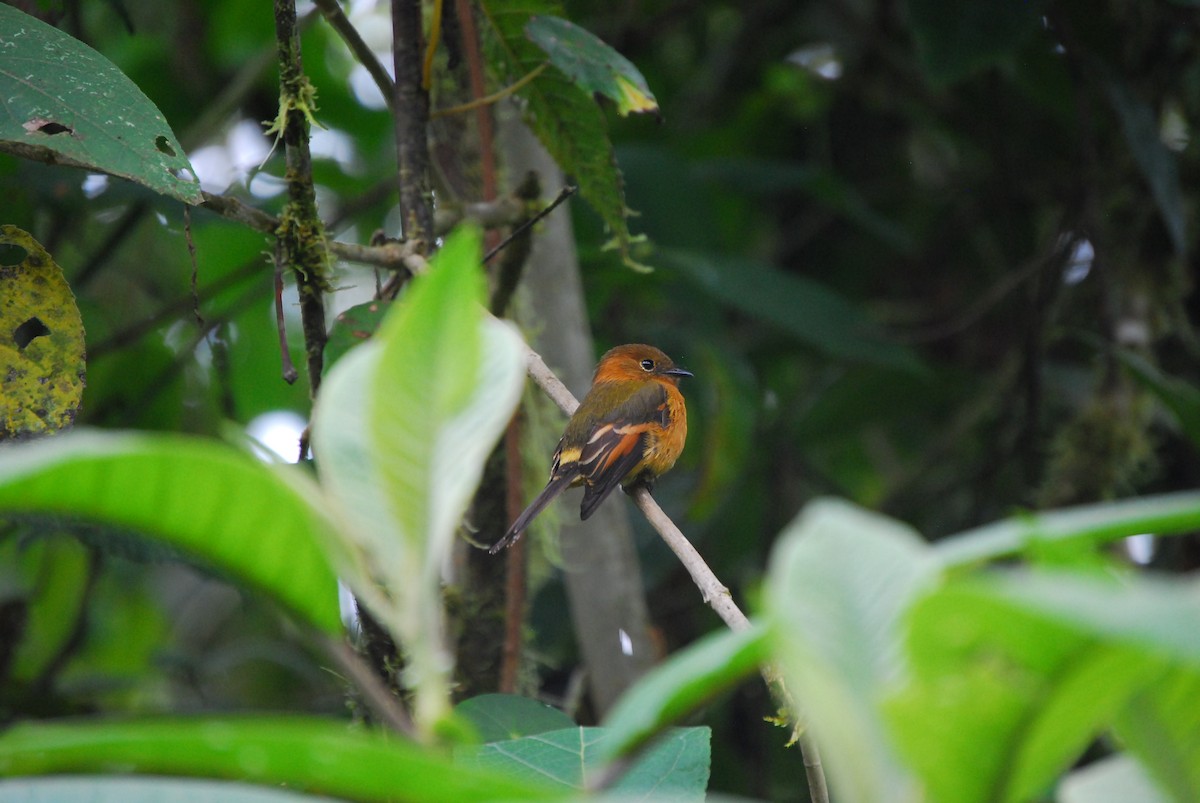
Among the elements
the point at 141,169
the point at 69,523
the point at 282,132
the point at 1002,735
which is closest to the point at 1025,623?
the point at 1002,735

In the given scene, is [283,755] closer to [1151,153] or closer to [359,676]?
[359,676]

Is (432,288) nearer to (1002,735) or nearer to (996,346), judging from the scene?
(1002,735)

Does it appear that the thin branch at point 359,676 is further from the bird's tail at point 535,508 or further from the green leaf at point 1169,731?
the bird's tail at point 535,508

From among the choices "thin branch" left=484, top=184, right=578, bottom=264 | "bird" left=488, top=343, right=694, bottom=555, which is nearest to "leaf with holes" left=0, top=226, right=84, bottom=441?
"thin branch" left=484, top=184, right=578, bottom=264

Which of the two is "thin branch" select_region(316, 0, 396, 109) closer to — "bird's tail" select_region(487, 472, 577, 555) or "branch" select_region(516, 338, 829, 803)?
"branch" select_region(516, 338, 829, 803)

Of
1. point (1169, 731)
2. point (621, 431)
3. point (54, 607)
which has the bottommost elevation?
point (54, 607)

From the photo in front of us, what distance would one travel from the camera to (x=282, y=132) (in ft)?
7.66

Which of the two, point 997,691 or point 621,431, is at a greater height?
point 997,691

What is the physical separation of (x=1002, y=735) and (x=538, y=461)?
3.27 m

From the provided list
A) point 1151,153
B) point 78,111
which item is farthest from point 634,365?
point 78,111

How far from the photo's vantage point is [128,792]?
0.88 meters

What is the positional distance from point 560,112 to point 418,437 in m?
2.11

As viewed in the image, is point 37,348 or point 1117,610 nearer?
point 1117,610

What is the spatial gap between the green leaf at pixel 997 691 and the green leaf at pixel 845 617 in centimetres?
3
